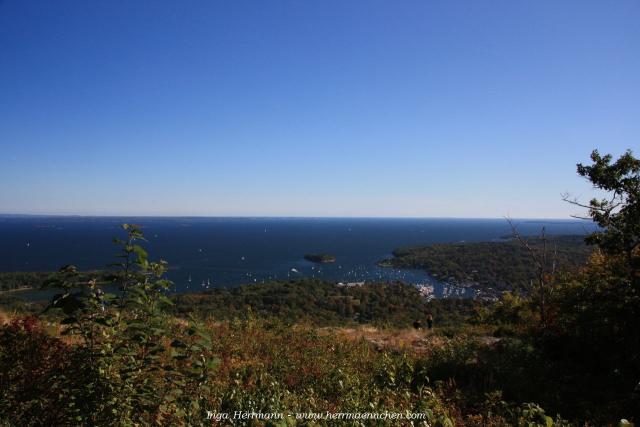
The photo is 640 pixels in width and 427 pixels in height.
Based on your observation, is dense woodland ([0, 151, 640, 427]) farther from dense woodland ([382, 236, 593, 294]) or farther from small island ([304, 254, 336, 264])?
small island ([304, 254, 336, 264])

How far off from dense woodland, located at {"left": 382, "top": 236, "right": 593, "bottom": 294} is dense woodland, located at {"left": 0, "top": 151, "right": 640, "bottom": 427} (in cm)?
7028

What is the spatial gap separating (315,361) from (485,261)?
401 ft

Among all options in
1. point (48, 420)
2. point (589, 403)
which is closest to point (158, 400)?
point (48, 420)

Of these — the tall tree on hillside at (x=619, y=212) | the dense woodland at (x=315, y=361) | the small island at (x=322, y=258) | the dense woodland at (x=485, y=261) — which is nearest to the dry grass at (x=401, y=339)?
the dense woodland at (x=315, y=361)

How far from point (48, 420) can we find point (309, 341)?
790 centimetres

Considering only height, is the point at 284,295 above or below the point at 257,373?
below

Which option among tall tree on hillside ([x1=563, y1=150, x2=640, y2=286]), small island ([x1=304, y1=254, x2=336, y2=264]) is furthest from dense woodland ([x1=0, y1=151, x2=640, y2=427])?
small island ([x1=304, y1=254, x2=336, y2=264])

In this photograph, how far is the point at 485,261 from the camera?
116m

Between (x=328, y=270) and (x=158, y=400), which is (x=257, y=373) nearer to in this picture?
(x=158, y=400)

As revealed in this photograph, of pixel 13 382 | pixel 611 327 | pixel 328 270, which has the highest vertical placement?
pixel 13 382

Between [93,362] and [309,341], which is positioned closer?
[93,362]

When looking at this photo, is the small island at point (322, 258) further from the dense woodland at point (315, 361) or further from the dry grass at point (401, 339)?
the dry grass at point (401, 339)

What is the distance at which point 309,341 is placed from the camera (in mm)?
10773

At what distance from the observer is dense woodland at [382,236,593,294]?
281ft
